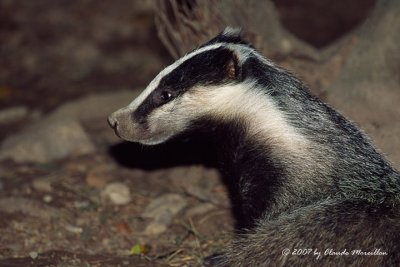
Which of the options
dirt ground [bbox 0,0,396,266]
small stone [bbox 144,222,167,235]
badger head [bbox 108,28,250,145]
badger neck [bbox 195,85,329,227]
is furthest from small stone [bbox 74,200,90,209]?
badger neck [bbox 195,85,329,227]

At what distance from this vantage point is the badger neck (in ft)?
16.4

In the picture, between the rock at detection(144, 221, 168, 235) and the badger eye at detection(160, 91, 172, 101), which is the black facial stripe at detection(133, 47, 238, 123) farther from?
the rock at detection(144, 221, 168, 235)

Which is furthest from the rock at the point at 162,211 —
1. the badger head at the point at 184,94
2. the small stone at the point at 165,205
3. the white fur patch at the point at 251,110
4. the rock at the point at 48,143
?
the white fur patch at the point at 251,110

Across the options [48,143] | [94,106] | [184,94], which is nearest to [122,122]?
[184,94]

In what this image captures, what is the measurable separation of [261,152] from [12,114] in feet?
14.1

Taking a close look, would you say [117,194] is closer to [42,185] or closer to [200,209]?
[42,185]

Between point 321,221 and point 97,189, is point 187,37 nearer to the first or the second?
point 97,189

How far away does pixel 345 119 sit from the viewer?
533cm

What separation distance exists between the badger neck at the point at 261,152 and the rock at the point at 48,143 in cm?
263

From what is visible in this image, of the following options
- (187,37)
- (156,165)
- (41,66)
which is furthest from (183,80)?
(41,66)

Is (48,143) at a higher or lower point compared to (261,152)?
lower

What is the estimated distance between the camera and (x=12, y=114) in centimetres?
866

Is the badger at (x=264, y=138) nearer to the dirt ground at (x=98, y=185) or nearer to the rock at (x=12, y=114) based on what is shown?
the dirt ground at (x=98, y=185)

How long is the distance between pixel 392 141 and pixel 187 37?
2.04 m
